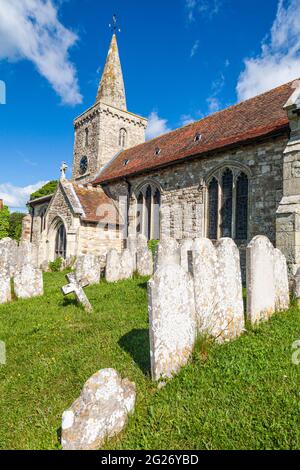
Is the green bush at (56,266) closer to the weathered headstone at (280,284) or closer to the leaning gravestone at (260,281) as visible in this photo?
the weathered headstone at (280,284)

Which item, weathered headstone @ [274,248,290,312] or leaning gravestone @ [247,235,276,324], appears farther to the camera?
weathered headstone @ [274,248,290,312]

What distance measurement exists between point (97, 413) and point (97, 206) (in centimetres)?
1464

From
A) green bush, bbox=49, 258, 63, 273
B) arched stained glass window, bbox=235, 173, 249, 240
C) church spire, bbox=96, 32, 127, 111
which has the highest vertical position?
church spire, bbox=96, 32, 127, 111

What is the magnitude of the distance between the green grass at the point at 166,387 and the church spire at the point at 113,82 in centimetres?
2343

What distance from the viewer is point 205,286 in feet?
11.7

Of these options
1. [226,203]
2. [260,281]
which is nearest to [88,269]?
[260,281]

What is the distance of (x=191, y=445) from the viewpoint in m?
2.20

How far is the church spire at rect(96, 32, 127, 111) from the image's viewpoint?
81.9 feet

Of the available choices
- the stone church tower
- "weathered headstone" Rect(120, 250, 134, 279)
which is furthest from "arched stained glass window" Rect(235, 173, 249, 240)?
the stone church tower

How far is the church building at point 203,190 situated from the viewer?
8753mm

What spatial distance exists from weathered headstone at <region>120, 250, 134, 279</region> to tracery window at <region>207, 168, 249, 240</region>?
13.6 feet

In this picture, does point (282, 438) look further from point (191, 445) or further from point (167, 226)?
point (167, 226)

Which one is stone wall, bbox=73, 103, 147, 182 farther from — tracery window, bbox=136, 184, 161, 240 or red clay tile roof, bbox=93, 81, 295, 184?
tracery window, bbox=136, 184, 161, 240

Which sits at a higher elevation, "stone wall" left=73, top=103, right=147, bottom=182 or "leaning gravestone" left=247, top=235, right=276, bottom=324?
"stone wall" left=73, top=103, right=147, bottom=182
